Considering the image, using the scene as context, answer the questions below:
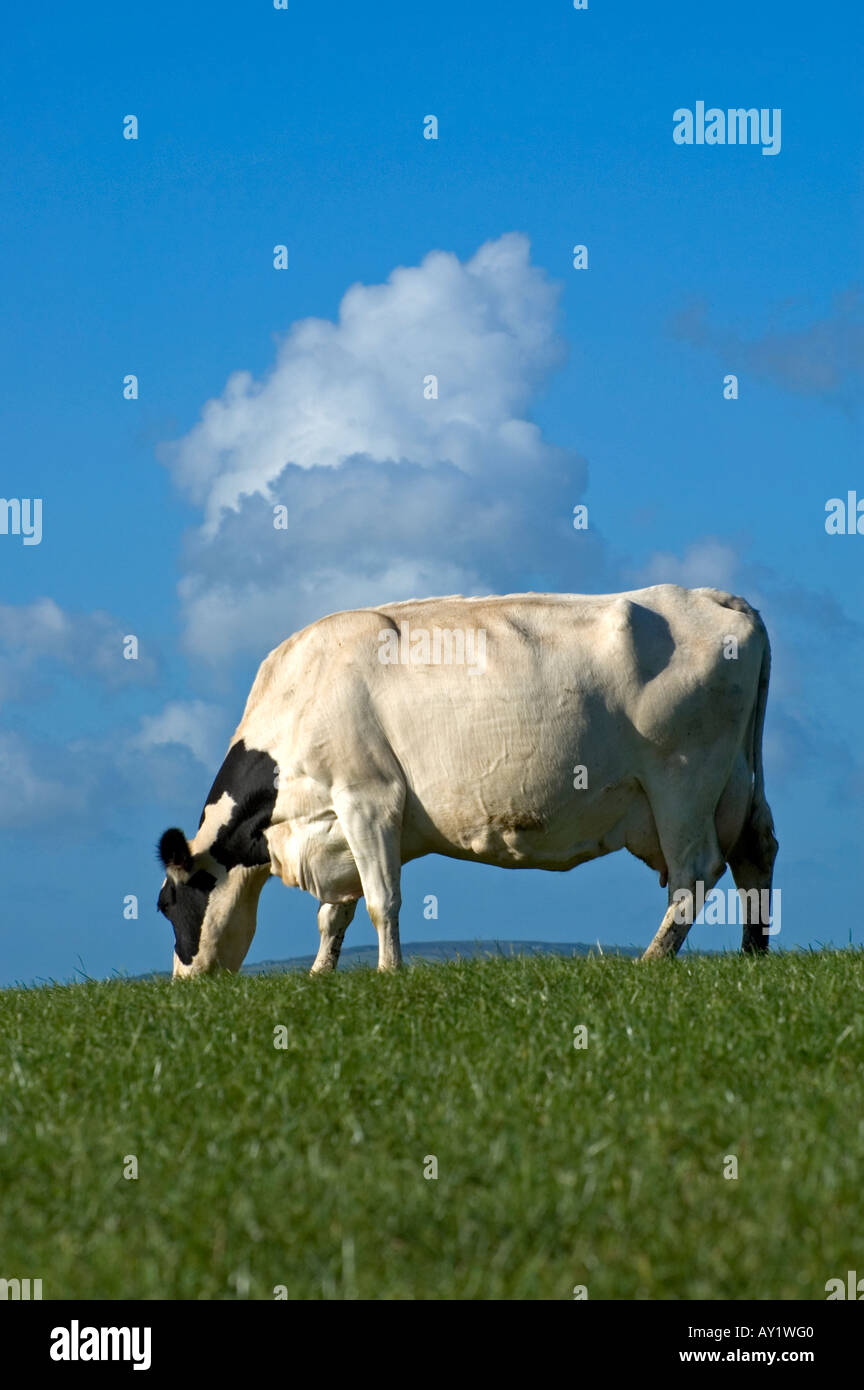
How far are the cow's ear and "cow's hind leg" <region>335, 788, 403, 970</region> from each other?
5.49 ft

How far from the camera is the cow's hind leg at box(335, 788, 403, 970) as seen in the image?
11852mm

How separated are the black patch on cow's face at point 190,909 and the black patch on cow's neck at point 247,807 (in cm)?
28

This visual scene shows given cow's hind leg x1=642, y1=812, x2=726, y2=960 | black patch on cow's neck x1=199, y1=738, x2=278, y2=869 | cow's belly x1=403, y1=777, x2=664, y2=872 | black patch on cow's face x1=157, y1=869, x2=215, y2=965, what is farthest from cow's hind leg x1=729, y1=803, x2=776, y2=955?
black patch on cow's face x1=157, y1=869, x2=215, y2=965

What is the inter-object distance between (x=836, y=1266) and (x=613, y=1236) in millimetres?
715

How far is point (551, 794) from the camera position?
11766 millimetres

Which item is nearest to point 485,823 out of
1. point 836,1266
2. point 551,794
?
point 551,794

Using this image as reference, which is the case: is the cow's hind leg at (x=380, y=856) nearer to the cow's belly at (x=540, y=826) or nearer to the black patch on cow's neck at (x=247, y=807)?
the cow's belly at (x=540, y=826)

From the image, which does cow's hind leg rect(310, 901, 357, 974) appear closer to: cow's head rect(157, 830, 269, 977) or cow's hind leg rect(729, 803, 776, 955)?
cow's head rect(157, 830, 269, 977)

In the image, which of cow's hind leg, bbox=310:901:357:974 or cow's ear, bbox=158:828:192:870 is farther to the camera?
cow's hind leg, bbox=310:901:357:974

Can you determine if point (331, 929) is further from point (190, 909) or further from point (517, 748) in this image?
point (517, 748)

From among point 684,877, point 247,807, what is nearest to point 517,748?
point 684,877

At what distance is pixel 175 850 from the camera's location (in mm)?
12844
